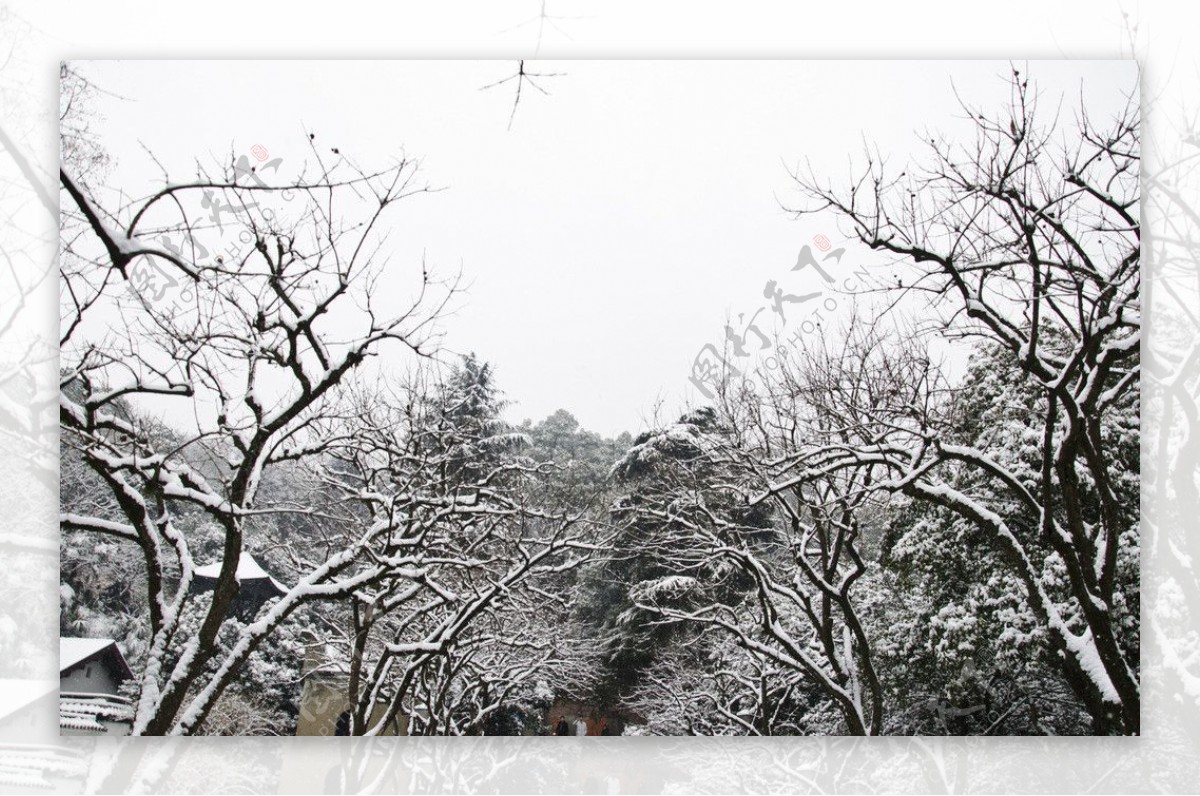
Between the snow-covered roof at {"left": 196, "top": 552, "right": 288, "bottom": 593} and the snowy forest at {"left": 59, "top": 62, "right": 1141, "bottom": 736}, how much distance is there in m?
0.02

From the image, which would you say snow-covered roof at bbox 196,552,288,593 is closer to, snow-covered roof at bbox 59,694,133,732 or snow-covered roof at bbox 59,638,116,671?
snow-covered roof at bbox 59,638,116,671

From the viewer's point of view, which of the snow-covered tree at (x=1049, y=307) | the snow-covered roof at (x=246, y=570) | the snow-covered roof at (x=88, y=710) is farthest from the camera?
the snow-covered roof at (x=246, y=570)

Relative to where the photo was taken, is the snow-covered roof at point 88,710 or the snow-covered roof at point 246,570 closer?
the snow-covered roof at point 88,710

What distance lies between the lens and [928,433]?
10.9ft

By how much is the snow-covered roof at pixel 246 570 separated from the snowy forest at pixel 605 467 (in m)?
0.02

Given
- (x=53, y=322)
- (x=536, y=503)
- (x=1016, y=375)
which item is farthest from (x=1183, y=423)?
(x=53, y=322)

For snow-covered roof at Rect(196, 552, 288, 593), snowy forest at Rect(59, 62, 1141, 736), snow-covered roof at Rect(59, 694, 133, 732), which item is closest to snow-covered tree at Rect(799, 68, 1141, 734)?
snowy forest at Rect(59, 62, 1141, 736)

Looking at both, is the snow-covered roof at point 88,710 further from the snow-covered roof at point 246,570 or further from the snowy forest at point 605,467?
the snow-covered roof at point 246,570

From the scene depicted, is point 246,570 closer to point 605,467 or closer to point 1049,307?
point 605,467

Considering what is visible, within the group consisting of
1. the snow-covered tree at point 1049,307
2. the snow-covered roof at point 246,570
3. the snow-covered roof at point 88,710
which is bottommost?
the snow-covered roof at point 88,710

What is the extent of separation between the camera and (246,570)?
3.24 meters

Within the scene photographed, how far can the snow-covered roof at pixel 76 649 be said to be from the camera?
3047 mm

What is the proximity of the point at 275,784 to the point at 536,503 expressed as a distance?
138 centimetres

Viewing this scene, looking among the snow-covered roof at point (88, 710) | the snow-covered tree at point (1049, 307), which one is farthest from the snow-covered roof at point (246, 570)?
the snow-covered tree at point (1049, 307)
